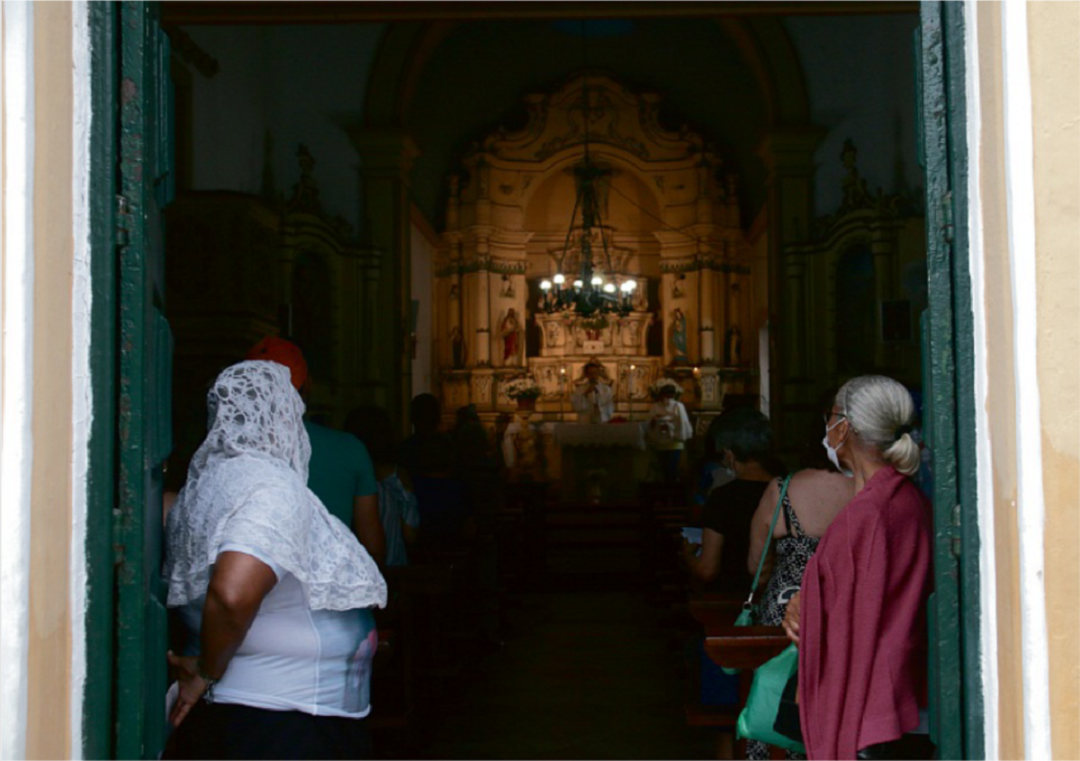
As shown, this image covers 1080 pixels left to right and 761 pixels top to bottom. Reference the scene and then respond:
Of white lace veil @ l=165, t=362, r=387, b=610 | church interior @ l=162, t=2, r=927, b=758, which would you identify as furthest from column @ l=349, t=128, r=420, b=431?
white lace veil @ l=165, t=362, r=387, b=610

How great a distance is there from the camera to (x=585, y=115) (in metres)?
15.0

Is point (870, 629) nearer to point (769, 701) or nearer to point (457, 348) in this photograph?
point (769, 701)

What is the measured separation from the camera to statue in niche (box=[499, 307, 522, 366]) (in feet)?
49.9

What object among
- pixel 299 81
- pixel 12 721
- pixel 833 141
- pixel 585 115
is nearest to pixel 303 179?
pixel 299 81

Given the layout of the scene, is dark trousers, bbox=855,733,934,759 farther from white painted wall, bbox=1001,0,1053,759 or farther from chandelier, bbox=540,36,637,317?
chandelier, bbox=540,36,637,317

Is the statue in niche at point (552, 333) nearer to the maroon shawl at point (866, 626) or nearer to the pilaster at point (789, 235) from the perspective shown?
the pilaster at point (789, 235)

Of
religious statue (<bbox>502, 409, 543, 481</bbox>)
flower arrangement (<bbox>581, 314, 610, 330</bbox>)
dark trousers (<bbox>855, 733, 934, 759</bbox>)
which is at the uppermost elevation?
flower arrangement (<bbox>581, 314, 610, 330</bbox>)

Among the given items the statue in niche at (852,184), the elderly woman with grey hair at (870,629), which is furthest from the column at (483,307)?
the elderly woman with grey hair at (870,629)

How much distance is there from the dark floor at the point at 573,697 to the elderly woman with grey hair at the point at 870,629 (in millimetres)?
2185

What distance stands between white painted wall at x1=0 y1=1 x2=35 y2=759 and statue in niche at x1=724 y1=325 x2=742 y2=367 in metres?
13.2

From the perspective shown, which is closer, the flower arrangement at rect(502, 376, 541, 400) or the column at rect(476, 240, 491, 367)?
the flower arrangement at rect(502, 376, 541, 400)

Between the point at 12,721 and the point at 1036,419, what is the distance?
1892 millimetres

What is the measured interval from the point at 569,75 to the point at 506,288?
2.67 m

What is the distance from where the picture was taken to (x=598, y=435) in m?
12.7
